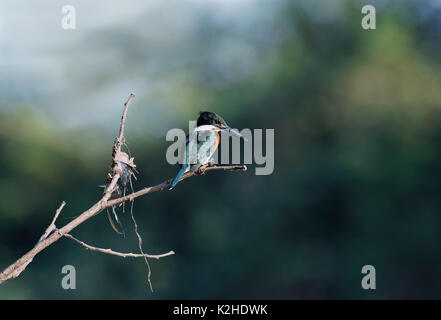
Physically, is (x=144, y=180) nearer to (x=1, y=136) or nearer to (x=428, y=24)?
(x=1, y=136)

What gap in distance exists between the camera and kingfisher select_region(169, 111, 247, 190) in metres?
3.06

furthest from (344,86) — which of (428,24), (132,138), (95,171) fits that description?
(95,171)

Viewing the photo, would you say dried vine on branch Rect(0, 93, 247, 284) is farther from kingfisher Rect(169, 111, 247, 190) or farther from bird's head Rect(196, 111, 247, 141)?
bird's head Rect(196, 111, 247, 141)

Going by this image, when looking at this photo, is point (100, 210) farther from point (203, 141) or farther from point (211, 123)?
point (211, 123)

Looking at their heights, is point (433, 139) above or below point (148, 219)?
above

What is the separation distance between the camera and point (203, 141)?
3279 mm

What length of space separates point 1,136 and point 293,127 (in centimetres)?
589

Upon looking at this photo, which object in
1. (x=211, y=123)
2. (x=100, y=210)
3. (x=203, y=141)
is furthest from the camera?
(x=211, y=123)

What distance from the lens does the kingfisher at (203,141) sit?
306 cm

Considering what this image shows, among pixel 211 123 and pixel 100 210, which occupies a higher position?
pixel 211 123

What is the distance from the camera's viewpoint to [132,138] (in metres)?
10.4

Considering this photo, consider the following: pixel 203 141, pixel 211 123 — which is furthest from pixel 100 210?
pixel 211 123

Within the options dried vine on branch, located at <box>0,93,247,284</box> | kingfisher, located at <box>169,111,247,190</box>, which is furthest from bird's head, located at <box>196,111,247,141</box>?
dried vine on branch, located at <box>0,93,247,284</box>

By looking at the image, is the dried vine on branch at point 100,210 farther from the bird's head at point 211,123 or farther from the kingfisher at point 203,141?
the bird's head at point 211,123
